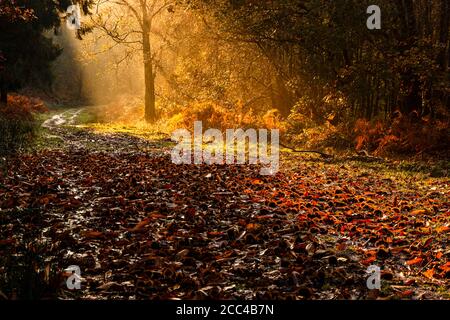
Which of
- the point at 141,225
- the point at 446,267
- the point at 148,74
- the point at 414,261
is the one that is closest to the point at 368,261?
the point at 414,261

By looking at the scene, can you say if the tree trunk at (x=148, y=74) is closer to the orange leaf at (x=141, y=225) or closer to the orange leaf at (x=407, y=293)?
the orange leaf at (x=141, y=225)

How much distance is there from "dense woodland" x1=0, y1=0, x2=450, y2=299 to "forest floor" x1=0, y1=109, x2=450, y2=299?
25 millimetres

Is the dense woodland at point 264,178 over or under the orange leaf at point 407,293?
over

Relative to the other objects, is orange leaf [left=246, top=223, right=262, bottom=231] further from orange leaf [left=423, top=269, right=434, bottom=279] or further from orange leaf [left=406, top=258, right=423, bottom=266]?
orange leaf [left=423, top=269, right=434, bottom=279]

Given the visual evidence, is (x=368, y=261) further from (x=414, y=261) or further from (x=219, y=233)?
(x=219, y=233)

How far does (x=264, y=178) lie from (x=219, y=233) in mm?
3883

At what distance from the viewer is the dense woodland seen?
419 cm

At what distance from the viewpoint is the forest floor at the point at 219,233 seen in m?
3.89

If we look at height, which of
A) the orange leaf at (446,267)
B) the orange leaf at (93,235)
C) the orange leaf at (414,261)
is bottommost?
the orange leaf at (414,261)

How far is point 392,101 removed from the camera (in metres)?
16.2

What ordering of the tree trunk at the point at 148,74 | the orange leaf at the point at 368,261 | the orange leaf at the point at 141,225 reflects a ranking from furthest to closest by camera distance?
the tree trunk at the point at 148,74 < the orange leaf at the point at 141,225 < the orange leaf at the point at 368,261

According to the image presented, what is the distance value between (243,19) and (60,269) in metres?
12.2

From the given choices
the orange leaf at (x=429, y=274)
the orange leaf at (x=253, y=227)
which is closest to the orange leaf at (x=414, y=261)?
the orange leaf at (x=429, y=274)

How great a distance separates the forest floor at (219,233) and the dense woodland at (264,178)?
0.03m
